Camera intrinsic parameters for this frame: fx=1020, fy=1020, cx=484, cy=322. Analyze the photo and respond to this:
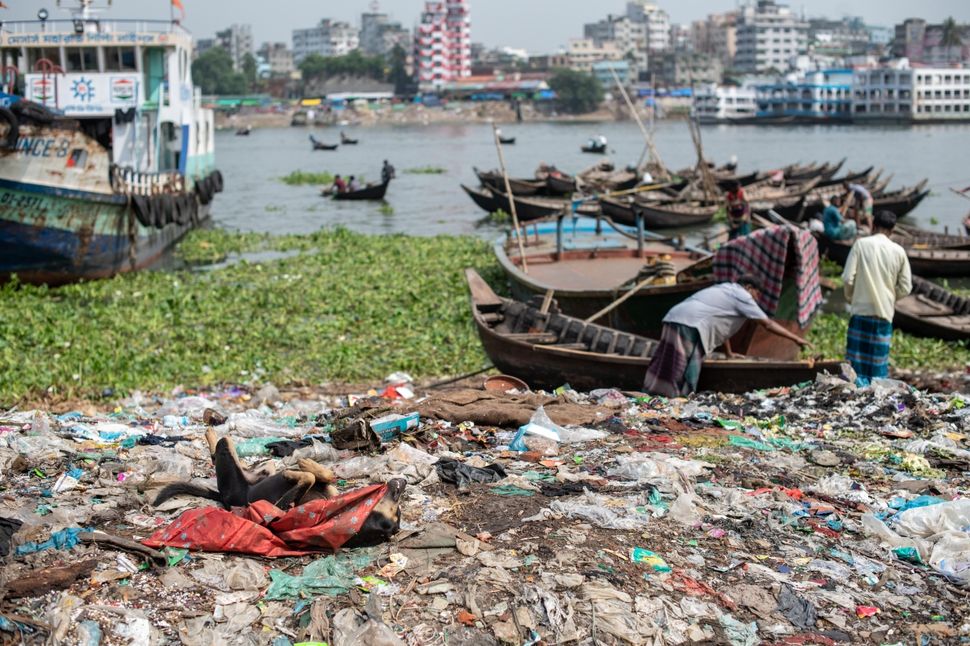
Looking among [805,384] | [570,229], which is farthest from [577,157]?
[805,384]

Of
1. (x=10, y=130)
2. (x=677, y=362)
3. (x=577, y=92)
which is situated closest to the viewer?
(x=677, y=362)

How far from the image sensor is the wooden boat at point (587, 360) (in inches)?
314

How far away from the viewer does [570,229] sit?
53.6 feet

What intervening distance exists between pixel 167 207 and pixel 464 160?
3751 centimetres

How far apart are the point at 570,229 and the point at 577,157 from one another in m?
41.8

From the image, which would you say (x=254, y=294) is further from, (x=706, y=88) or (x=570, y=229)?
(x=706, y=88)

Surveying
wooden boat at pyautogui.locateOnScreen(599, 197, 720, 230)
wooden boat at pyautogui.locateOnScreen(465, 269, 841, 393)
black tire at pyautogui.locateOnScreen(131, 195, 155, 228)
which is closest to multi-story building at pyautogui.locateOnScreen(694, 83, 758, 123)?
wooden boat at pyautogui.locateOnScreen(599, 197, 720, 230)

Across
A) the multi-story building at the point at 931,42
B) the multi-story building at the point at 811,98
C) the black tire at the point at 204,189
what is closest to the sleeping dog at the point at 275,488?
the black tire at the point at 204,189

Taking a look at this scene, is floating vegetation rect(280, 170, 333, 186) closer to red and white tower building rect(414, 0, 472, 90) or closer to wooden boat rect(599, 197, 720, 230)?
wooden boat rect(599, 197, 720, 230)

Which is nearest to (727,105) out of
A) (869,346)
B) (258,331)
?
(258,331)

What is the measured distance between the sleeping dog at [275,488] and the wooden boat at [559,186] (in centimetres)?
2378

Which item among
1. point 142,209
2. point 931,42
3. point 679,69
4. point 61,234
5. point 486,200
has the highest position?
point 931,42

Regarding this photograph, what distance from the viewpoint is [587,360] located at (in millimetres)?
8445

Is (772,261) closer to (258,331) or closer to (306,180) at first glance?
(258,331)
